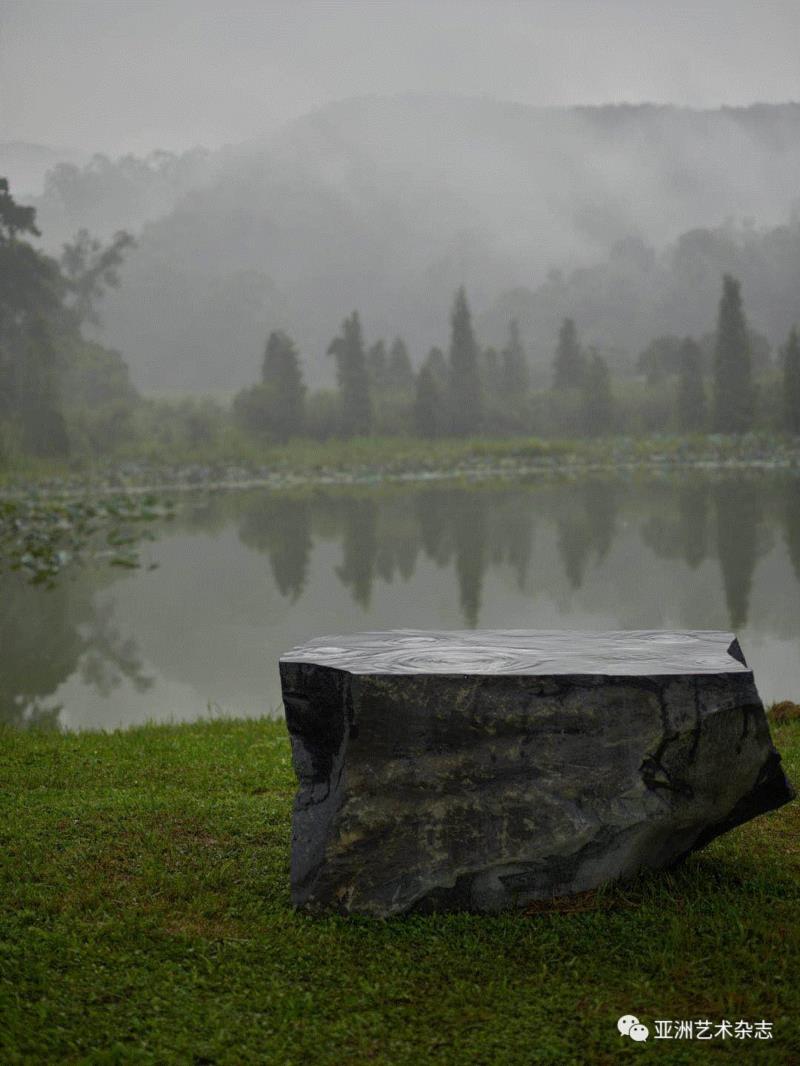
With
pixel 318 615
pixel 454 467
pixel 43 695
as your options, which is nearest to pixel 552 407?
pixel 454 467

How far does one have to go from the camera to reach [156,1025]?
7.45 ft

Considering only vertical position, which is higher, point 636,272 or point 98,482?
point 636,272

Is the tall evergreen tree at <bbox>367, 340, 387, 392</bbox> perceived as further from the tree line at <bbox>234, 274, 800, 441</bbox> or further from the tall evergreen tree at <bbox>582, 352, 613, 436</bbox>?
the tall evergreen tree at <bbox>582, 352, 613, 436</bbox>

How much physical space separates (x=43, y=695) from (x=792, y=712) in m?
4.15

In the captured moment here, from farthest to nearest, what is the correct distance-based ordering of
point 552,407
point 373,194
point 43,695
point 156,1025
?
point 373,194 < point 552,407 < point 43,695 < point 156,1025

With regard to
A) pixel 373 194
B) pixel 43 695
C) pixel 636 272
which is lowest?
pixel 43 695

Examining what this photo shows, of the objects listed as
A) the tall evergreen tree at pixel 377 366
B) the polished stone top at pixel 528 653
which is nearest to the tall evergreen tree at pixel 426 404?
the tall evergreen tree at pixel 377 366

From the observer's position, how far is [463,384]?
116ft

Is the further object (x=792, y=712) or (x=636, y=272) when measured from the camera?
(x=636, y=272)

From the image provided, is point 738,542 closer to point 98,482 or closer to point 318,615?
point 318,615

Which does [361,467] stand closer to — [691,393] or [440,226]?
[691,393]

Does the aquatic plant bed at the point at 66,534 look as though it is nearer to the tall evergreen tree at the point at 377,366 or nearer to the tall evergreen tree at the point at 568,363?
the tall evergreen tree at the point at 377,366

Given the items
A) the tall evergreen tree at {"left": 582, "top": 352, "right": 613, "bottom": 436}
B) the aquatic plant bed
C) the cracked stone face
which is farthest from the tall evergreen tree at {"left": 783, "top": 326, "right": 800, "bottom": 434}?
the cracked stone face

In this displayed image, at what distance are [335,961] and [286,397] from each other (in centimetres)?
3123
